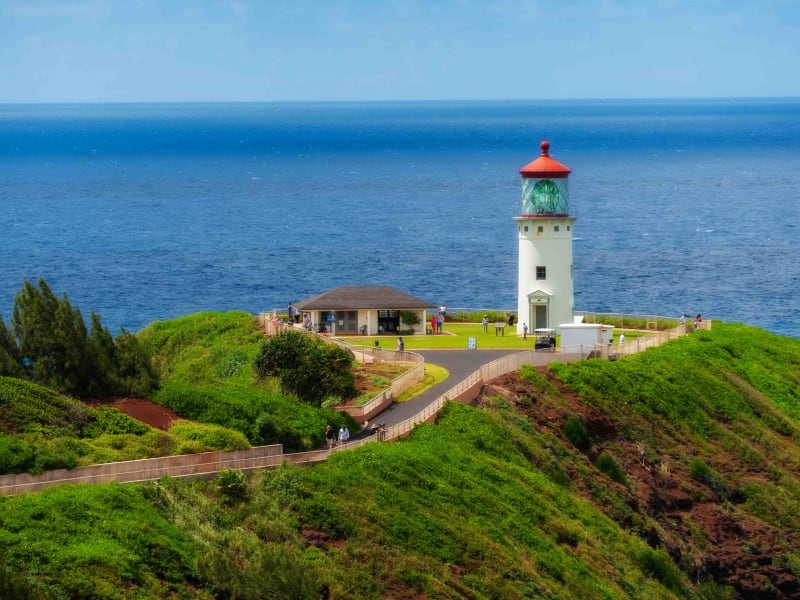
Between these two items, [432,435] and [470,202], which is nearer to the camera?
[432,435]

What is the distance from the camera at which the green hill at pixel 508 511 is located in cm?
3238

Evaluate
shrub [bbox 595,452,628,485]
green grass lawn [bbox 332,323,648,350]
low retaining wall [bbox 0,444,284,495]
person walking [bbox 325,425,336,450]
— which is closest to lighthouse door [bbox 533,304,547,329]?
green grass lawn [bbox 332,323,648,350]

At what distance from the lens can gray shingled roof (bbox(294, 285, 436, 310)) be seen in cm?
6291

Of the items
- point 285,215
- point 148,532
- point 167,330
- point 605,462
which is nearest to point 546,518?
point 605,462

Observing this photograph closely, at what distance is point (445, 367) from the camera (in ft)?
182

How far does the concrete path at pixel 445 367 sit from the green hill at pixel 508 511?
58.7 inches

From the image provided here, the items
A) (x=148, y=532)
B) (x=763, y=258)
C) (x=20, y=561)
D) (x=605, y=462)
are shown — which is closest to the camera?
(x=20, y=561)

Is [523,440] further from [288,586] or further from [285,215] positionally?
[285,215]

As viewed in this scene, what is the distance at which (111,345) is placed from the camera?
44281mm

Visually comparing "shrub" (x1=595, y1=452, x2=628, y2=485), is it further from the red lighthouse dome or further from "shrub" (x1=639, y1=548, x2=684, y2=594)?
the red lighthouse dome

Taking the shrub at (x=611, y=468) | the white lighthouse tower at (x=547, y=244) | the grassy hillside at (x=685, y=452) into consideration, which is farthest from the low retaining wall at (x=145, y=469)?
the white lighthouse tower at (x=547, y=244)

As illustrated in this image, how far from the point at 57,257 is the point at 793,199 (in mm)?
91237

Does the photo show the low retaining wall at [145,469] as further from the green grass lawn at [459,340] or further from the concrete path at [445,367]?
the green grass lawn at [459,340]

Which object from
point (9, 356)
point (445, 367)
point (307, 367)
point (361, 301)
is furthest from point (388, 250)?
point (9, 356)
